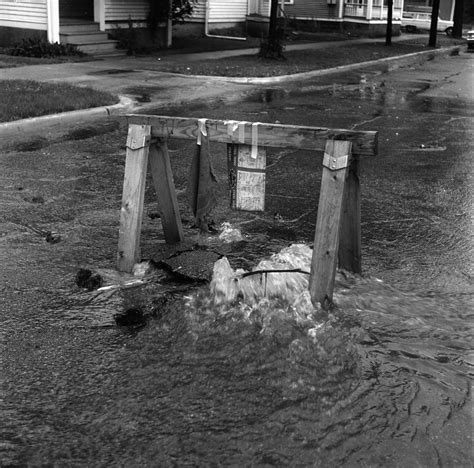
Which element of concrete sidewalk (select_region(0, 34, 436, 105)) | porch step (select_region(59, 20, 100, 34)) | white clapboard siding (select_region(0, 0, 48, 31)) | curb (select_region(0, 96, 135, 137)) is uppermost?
white clapboard siding (select_region(0, 0, 48, 31))

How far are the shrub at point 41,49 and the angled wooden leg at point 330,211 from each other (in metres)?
17.8

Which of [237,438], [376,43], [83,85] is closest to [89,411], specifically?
[237,438]

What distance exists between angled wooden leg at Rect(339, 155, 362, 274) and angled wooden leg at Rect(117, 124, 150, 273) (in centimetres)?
147

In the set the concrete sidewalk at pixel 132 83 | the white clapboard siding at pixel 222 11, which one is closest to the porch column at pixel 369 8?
the white clapboard siding at pixel 222 11

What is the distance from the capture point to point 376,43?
35.3m

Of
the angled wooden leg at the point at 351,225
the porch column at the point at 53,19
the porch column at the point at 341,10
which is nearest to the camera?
the angled wooden leg at the point at 351,225

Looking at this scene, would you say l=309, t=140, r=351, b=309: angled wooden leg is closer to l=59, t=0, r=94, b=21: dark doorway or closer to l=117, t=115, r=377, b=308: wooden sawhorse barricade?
l=117, t=115, r=377, b=308: wooden sawhorse barricade

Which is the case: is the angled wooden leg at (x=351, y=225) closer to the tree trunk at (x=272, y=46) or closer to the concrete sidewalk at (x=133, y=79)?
the concrete sidewalk at (x=133, y=79)

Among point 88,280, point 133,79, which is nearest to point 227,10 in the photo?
point 133,79

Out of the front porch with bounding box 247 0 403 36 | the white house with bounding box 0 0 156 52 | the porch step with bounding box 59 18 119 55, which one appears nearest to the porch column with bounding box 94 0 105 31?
the white house with bounding box 0 0 156 52

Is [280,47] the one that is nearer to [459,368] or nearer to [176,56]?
[176,56]

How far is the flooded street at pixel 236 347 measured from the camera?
3354 millimetres

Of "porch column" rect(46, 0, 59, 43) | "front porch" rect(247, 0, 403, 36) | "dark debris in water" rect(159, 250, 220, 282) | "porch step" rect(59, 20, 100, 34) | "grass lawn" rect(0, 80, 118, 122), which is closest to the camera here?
"dark debris in water" rect(159, 250, 220, 282)

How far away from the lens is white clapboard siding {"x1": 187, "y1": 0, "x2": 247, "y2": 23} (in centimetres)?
3169
